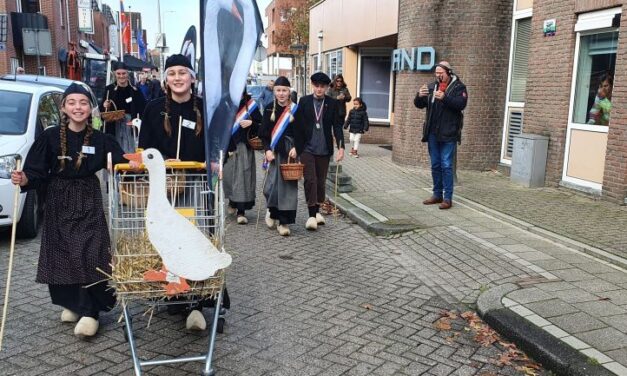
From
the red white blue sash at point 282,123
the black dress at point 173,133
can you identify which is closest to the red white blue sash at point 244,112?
the red white blue sash at point 282,123

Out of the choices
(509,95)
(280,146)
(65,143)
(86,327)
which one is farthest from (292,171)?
(509,95)

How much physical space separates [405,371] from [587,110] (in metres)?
7.07

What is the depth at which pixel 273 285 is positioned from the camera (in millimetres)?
5543

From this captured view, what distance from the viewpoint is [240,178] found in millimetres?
8016

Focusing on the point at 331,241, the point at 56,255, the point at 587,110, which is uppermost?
the point at 587,110

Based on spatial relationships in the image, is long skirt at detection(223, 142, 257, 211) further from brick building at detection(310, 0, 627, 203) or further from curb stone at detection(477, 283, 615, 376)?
brick building at detection(310, 0, 627, 203)

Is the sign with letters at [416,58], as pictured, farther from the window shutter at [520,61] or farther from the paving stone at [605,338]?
the paving stone at [605,338]

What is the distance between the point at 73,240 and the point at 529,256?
448cm

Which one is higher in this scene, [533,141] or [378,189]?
[533,141]

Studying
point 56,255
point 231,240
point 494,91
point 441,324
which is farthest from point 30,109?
point 494,91

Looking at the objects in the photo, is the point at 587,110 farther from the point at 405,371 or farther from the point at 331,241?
the point at 405,371

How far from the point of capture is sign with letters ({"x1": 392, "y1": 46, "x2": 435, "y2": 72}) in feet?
39.7

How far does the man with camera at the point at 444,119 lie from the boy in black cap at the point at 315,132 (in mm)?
1491

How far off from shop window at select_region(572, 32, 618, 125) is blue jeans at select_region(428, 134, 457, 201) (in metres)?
2.46
